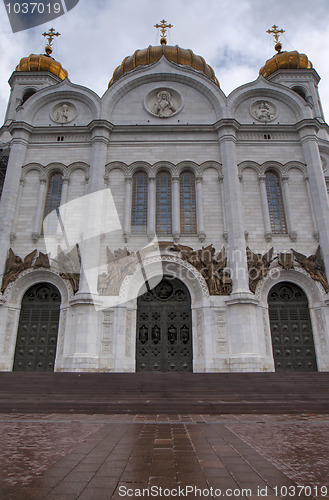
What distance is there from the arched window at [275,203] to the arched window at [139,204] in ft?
20.7

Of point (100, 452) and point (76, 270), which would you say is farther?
point (76, 270)

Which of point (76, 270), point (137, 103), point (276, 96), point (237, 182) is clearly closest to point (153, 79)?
point (137, 103)

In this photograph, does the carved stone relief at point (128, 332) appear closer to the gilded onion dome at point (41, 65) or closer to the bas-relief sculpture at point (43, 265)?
the bas-relief sculpture at point (43, 265)

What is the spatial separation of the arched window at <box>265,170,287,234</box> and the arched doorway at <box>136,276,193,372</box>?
556 cm

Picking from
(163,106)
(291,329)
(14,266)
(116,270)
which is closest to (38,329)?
(14,266)

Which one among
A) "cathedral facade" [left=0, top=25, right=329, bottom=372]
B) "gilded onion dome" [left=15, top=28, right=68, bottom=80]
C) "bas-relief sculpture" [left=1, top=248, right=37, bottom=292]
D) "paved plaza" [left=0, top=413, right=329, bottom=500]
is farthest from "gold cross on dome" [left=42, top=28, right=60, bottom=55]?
"paved plaza" [left=0, top=413, right=329, bottom=500]

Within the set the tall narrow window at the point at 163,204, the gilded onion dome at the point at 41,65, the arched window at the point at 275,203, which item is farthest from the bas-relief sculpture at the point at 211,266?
the gilded onion dome at the point at 41,65

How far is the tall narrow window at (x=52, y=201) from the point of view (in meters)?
16.2

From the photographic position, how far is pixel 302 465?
3.16m

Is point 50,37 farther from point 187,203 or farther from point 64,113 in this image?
point 187,203

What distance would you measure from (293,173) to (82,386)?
14152mm

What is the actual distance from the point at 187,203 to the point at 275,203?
14.7 ft

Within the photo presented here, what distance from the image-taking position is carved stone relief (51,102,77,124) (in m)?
18.5

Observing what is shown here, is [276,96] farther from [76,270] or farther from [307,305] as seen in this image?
[76,270]
